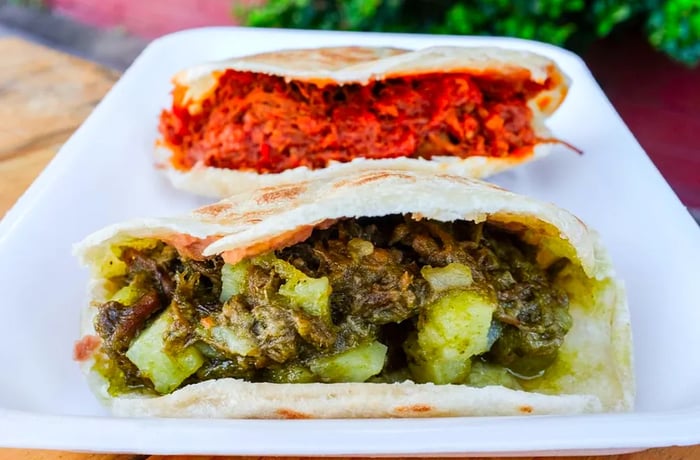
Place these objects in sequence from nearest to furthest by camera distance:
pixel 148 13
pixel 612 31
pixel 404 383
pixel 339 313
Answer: pixel 404 383 → pixel 339 313 → pixel 612 31 → pixel 148 13

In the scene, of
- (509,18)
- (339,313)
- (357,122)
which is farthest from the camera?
(509,18)

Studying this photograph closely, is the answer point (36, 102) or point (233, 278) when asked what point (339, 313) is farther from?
point (36, 102)

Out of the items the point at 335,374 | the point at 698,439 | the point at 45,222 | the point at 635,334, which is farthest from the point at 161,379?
the point at 635,334

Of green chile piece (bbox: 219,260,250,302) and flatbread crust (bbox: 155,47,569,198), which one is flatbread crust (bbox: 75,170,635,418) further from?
flatbread crust (bbox: 155,47,569,198)

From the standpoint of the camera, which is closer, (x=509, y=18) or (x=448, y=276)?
(x=448, y=276)

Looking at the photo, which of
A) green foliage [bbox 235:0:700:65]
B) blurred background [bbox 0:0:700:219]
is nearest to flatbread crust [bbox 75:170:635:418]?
blurred background [bbox 0:0:700:219]

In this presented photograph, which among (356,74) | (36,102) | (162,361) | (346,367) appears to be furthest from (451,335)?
(36,102)

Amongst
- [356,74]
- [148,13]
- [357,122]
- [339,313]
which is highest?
[356,74]
